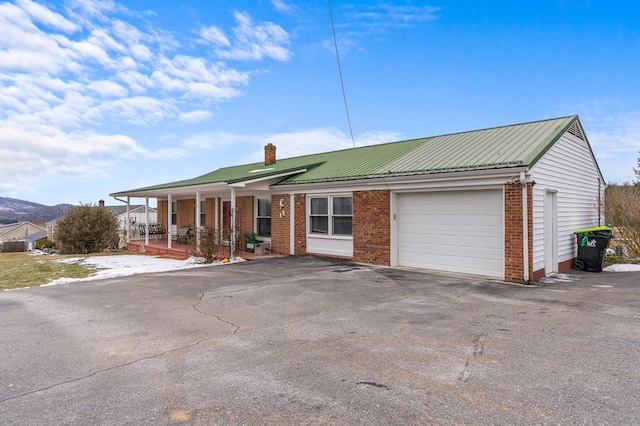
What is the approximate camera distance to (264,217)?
16.3 metres

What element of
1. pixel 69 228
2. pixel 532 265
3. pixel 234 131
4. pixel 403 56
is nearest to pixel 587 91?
pixel 403 56

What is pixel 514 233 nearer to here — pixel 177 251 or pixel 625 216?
pixel 625 216

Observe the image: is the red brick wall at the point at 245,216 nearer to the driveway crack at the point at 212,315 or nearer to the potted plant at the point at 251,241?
the potted plant at the point at 251,241

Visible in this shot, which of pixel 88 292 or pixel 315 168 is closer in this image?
pixel 88 292

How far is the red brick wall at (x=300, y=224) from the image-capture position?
14320mm

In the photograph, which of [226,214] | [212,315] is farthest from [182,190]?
[212,315]

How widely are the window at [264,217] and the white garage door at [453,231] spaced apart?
6.30m

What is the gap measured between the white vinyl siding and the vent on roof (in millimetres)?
130

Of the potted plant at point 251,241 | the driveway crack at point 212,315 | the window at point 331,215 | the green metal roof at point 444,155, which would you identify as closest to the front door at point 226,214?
the potted plant at point 251,241

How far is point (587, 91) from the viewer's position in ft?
53.8

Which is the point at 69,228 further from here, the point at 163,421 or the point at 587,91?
the point at 587,91

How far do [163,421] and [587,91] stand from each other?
19.7 m

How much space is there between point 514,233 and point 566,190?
3.86 metres

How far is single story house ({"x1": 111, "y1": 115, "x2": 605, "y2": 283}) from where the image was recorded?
9523mm
